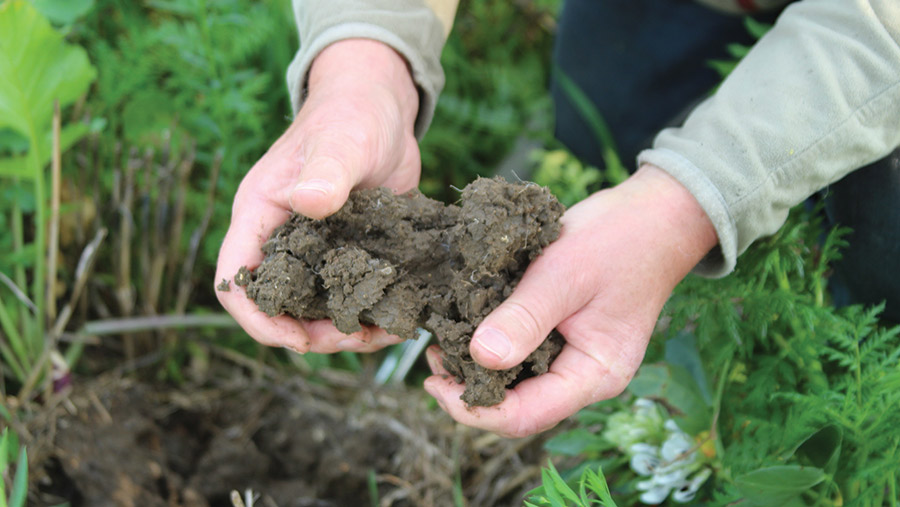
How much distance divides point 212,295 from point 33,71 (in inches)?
38.9

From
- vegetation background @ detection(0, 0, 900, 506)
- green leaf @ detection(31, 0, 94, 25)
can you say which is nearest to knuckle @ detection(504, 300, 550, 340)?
vegetation background @ detection(0, 0, 900, 506)

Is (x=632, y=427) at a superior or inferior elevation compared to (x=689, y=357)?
inferior

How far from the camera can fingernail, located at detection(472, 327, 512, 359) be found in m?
1.20

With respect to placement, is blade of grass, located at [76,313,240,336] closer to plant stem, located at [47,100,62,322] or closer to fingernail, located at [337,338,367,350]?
plant stem, located at [47,100,62,322]

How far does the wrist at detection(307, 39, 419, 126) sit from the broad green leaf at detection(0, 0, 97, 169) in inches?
29.8

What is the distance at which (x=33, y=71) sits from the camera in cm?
183

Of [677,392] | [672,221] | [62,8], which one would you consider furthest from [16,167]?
[677,392]

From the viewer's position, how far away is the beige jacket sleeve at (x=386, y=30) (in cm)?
165

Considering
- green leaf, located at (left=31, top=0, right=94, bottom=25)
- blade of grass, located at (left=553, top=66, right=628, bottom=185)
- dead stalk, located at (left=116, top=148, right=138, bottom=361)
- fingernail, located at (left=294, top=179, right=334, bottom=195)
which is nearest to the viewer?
fingernail, located at (left=294, top=179, right=334, bottom=195)

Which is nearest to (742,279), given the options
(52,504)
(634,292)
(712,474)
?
(634,292)

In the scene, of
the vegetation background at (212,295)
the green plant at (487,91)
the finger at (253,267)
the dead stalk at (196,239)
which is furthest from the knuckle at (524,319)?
the green plant at (487,91)

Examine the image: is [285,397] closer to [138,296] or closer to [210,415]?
[210,415]

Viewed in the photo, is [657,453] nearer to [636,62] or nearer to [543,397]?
[543,397]

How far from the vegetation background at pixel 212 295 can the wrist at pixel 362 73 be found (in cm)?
26
